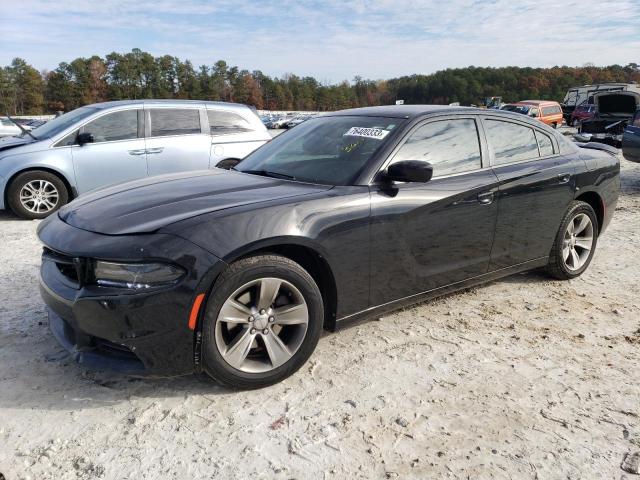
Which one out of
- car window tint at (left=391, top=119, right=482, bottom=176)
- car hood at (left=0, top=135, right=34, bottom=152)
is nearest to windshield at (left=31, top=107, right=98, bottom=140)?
car hood at (left=0, top=135, right=34, bottom=152)

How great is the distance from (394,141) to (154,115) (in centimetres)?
510

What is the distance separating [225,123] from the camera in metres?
7.87

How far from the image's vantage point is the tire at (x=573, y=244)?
4426 millimetres

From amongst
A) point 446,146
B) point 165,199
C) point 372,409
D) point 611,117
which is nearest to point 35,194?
point 165,199

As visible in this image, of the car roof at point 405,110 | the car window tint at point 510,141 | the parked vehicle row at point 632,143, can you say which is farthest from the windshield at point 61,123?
the parked vehicle row at point 632,143

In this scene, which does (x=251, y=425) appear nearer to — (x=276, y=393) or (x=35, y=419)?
(x=276, y=393)

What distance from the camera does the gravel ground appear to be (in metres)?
2.24

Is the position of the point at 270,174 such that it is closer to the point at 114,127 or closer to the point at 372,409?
the point at 372,409

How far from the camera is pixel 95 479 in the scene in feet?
6.98

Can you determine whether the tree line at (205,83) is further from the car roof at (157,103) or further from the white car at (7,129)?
the car roof at (157,103)

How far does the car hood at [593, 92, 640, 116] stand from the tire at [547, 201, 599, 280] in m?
14.4

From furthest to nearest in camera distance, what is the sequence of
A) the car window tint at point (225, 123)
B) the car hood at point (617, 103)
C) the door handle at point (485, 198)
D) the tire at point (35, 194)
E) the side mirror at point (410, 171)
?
the car hood at point (617, 103) → the car window tint at point (225, 123) → the tire at point (35, 194) → the door handle at point (485, 198) → the side mirror at point (410, 171)

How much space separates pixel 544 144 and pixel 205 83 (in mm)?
113700

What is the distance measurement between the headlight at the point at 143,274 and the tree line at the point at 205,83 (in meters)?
83.1
